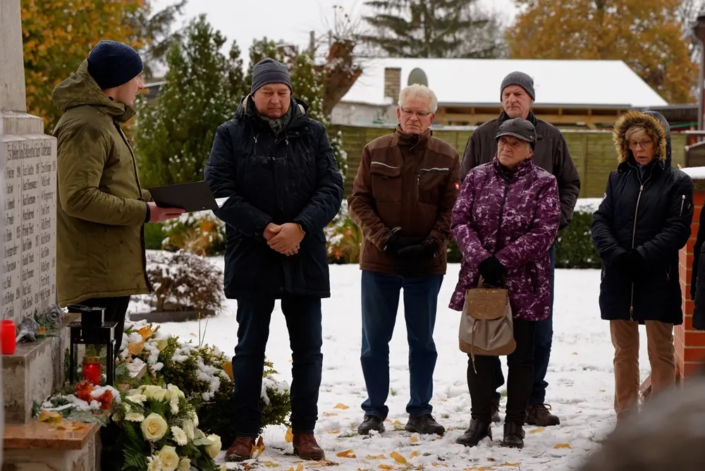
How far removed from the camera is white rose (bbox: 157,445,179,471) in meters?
4.14

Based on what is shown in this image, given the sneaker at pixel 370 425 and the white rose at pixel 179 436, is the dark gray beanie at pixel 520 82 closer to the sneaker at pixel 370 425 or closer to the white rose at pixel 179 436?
the sneaker at pixel 370 425

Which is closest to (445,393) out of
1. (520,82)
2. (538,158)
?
(538,158)

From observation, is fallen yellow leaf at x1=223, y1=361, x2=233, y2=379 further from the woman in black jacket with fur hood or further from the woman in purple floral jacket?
the woman in black jacket with fur hood

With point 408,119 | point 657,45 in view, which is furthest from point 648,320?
point 657,45

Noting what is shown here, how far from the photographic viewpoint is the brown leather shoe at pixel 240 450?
508 centimetres

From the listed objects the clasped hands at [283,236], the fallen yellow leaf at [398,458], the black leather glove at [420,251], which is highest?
the clasped hands at [283,236]

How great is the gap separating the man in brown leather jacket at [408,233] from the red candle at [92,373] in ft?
6.33

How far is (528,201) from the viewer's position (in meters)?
5.41

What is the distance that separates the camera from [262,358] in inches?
205

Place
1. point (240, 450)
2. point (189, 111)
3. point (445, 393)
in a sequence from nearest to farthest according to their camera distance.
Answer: point (240, 450) < point (445, 393) < point (189, 111)

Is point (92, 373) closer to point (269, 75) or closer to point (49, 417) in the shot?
point (49, 417)

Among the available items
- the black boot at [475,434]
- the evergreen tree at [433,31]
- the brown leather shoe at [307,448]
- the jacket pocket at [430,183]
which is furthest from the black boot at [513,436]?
the evergreen tree at [433,31]

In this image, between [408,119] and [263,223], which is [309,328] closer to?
[263,223]

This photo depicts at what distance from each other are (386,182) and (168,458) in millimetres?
2329
